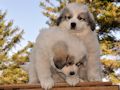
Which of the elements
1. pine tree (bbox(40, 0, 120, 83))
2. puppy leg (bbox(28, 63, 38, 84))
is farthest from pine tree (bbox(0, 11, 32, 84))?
puppy leg (bbox(28, 63, 38, 84))

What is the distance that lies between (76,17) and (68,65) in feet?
0.97

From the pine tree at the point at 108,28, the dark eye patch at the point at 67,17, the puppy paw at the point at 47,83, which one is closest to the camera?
the puppy paw at the point at 47,83

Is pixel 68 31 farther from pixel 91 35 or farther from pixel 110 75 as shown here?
pixel 110 75

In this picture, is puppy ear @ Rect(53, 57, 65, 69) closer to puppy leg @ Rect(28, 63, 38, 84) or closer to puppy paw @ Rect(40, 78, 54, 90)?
puppy paw @ Rect(40, 78, 54, 90)

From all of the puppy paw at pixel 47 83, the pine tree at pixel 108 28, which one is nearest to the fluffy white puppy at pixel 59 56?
the puppy paw at pixel 47 83

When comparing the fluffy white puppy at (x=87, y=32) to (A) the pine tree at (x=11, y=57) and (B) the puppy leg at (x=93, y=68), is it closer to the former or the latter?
(B) the puppy leg at (x=93, y=68)

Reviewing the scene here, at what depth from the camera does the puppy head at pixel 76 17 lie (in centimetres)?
219

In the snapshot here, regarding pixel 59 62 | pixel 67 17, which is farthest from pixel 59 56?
pixel 67 17

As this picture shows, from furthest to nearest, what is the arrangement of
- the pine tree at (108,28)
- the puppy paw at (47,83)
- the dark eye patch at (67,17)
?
the pine tree at (108,28) < the dark eye patch at (67,17) < the puppy paw at (47,83)

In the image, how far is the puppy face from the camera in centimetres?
213

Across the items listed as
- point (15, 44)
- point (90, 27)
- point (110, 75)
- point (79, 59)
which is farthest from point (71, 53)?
point (15, 44)

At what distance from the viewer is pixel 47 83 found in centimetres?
210

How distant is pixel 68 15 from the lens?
222 centimetres

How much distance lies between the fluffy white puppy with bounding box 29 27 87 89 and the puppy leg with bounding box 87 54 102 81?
0.05 metres
